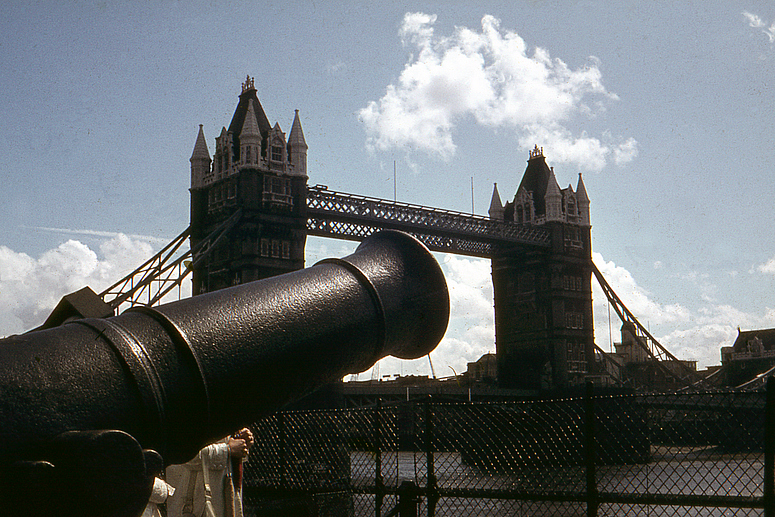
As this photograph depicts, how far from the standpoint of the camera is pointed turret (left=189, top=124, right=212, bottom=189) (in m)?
44.6

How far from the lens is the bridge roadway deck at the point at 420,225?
4472 cm

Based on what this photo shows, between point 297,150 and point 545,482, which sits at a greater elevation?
point 297,150

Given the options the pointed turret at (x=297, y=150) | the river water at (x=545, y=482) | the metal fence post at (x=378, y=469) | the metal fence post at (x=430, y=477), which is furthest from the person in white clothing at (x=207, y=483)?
the pointed turret at (x=297, y=150)

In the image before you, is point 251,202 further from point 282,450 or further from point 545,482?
point 282,450

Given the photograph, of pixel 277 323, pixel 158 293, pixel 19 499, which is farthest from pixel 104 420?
pixel 158 293

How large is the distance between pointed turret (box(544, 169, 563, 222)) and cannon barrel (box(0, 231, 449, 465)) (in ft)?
188

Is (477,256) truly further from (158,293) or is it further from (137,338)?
(137,338)

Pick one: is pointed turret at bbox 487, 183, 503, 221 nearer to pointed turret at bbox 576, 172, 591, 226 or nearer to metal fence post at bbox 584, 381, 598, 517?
pointed turret at bbox 576, 172, 591, 226

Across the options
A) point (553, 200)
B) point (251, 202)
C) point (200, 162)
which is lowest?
point (251, 202)

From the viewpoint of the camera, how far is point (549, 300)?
5684 cm

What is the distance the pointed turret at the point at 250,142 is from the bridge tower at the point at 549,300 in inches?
883

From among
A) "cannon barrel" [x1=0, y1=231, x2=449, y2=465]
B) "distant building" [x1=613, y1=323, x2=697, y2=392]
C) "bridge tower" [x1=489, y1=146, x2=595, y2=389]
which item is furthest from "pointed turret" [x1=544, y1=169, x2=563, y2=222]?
"cannon barrel" [x1=0, y1=231, x2=449, y2=465]

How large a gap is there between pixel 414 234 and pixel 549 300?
1280cm

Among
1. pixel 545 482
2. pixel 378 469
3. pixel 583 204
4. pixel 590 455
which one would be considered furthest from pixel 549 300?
pixel 590 455
